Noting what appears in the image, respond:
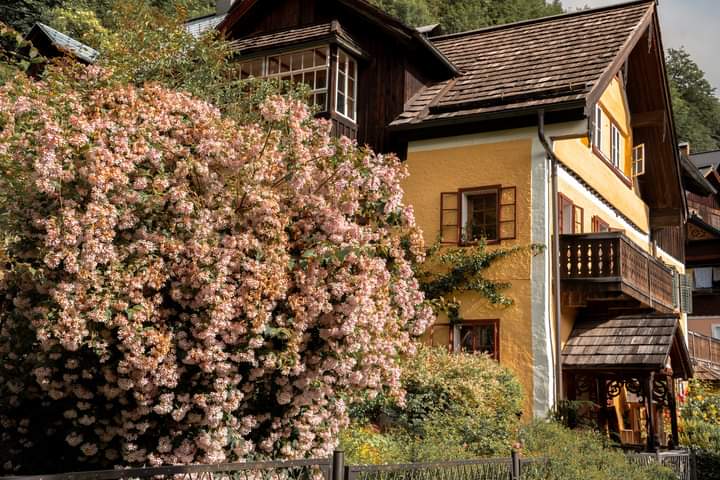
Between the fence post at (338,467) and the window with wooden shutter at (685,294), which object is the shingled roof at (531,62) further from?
the fence post at (338,467)

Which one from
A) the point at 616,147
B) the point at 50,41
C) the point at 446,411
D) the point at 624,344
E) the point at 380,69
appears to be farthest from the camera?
the point at 50,41

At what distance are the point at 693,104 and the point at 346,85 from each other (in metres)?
72.3

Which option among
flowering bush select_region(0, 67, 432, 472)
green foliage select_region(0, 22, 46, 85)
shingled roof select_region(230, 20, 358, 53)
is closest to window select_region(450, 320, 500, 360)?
shingled roof select_region(230, 20, 358, 53)

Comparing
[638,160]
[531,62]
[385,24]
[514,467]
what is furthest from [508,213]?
[514,467]

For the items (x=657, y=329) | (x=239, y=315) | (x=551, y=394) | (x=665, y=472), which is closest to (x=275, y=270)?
(x=239, y=315)

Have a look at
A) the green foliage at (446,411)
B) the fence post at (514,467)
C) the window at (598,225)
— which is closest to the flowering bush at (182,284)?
the fence post at (514,467)

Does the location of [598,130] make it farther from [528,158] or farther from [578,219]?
[528,158]

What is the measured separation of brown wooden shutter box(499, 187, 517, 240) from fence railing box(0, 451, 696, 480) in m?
8.43

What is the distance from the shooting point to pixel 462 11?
60312 mm

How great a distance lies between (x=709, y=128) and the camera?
81.9 metres

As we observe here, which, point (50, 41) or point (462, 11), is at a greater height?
point (462, 11)

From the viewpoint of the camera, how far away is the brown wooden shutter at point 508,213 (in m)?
18.4

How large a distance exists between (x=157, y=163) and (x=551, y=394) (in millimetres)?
10931

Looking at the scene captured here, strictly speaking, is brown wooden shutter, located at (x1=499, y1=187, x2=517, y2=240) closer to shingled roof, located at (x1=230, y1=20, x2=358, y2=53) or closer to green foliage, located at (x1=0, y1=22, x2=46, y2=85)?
shingled roof, located at (x1=230, y1=20, x2=358, y2=53)
